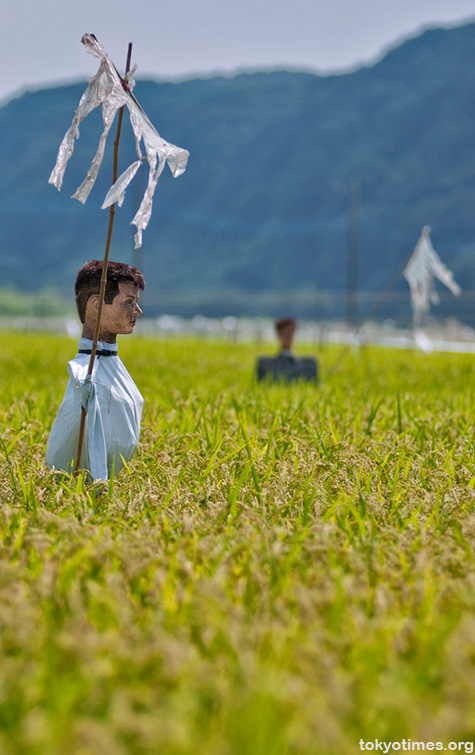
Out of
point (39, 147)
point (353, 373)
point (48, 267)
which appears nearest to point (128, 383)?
A: point (353, 373)

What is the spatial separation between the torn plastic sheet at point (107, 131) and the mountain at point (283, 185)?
77.1 m

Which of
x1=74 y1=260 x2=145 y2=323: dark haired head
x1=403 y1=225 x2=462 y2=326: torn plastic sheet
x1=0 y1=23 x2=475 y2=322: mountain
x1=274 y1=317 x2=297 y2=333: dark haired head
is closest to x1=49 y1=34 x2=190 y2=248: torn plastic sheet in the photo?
x1=74 y1=260 x2=145 y2=323: dark haired head

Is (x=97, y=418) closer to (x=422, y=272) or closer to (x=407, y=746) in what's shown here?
(x=407, y=746)

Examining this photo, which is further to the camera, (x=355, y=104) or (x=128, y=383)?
(x=355, y=104)

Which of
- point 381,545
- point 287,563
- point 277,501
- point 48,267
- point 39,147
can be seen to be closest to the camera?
point 287,563

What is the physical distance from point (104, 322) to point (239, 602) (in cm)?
157

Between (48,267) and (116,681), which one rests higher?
(48,267)

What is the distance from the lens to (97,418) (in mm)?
2873

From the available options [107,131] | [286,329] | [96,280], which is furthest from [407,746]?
[286,329]

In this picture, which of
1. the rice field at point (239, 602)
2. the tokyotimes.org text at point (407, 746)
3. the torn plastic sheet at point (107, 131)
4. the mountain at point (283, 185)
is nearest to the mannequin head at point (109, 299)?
the torn plastic sheet at point (107, 131)

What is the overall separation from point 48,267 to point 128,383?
4531 inches

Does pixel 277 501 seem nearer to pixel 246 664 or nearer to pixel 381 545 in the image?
pixel 381 545

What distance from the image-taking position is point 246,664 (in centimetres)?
140

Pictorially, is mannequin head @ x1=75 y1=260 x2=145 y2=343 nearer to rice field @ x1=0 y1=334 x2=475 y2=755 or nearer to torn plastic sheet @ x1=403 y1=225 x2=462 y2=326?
rice field @ x1=0 y1=334 x2=475 y2=755
